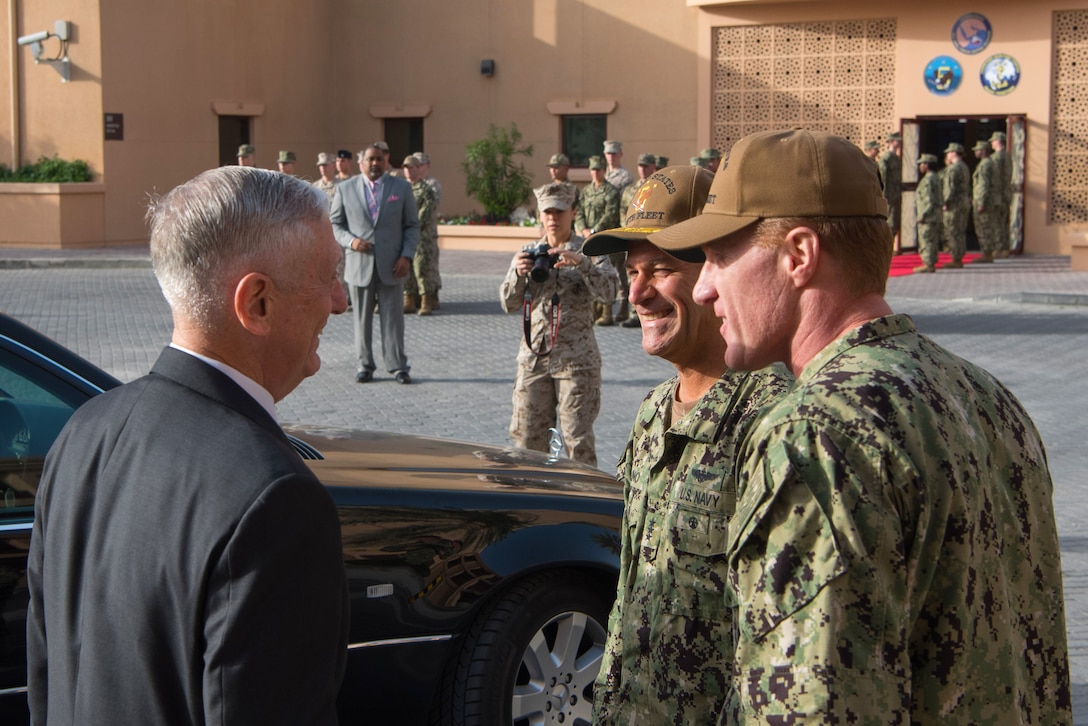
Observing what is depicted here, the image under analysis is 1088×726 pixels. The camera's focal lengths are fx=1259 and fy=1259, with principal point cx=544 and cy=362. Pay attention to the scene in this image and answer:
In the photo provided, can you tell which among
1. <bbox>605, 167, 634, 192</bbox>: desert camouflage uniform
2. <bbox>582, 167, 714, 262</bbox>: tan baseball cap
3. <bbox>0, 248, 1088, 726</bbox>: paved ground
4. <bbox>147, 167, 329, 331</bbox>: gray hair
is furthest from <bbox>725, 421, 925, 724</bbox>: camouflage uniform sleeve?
<bbox>605, 167, 634, 192</bbox>: desert camouflage uniform

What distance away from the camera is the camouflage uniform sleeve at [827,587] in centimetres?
159

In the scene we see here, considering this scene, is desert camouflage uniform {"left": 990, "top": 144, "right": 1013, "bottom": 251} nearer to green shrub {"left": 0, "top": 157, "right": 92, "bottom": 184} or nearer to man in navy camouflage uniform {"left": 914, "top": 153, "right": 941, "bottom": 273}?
man in navy camouflage uniform {"left": 914, "top": 153, "right": 941, "bottom": 273}

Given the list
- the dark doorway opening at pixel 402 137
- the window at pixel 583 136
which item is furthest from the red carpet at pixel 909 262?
the dark doorway opening at pixel 402 137

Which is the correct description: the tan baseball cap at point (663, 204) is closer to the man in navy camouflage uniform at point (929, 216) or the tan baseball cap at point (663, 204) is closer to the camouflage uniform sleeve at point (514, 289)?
the camouflage uniform sleeve at point (514, 289)

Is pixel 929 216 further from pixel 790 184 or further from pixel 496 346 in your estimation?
pixel 790 184

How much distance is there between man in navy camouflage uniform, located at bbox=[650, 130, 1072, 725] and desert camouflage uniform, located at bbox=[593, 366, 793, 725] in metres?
0.52

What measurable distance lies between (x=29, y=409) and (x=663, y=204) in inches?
71.9

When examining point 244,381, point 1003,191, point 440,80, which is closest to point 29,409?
point 244,381

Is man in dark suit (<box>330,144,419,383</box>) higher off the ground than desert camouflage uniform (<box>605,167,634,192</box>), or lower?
lower

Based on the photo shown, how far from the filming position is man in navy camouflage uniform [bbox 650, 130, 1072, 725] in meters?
1.60

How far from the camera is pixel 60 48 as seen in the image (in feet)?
80.2

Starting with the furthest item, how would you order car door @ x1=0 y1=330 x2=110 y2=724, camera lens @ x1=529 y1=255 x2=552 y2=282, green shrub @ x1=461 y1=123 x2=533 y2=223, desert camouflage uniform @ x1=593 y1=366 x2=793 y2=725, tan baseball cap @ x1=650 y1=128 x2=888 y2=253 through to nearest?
1. green shrub @ x1=461 y1=123 x2=533 y2=223
2. camera lens @ x1=529 y1=255 x2=552 y2=282
3. car door @ x1=0 y1=330 x2=110 y2=724
4. desert camouflage uniform @ x1=593 y1=366 x2=793 y2=725
5. tan baseball cap @ x1=650 y1=128 x2=888 y2=253

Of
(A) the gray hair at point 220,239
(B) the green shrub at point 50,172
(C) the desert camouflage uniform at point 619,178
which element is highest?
(B) the green shrub at point 50,172

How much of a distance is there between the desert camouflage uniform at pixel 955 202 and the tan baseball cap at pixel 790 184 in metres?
21.2
